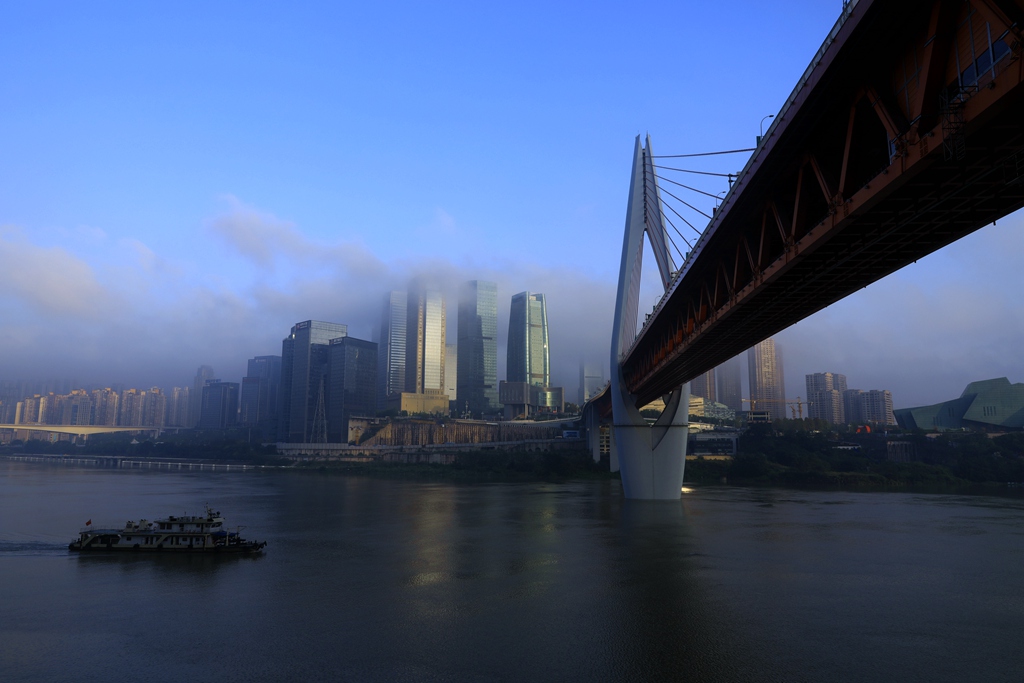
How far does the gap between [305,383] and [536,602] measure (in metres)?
158

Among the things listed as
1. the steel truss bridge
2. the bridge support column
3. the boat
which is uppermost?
the steel truss bridge

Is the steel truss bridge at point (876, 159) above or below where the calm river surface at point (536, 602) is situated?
above

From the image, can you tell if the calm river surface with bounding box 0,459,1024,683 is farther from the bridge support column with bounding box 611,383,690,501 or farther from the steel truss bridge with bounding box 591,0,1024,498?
the steel truss bridge with bounding box 591,0,1024,498

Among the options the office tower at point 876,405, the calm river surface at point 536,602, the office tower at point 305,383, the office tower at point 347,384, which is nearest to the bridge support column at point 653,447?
the calm river surface at point 536,602

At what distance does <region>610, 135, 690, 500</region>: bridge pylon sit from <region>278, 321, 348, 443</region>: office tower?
4957 inches

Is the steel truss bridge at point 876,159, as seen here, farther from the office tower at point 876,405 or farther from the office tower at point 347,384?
the office tower at point 876,405

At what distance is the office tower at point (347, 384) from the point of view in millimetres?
165500

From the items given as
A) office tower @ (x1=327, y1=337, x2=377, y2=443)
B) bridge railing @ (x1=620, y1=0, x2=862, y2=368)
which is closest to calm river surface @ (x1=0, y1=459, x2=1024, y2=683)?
bridge railing @ (x1=620, y1=0, x2=862, y2=368)

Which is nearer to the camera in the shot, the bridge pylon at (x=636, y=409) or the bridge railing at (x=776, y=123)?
the bridge railing at (x=776, y=123)

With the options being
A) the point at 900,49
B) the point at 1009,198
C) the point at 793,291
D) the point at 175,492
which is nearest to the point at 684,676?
the point at 793,291

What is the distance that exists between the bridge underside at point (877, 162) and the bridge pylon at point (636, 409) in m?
24.9

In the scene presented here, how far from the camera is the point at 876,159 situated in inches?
603

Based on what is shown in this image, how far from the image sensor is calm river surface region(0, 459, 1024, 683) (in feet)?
56.0

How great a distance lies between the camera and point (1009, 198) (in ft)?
45.3
